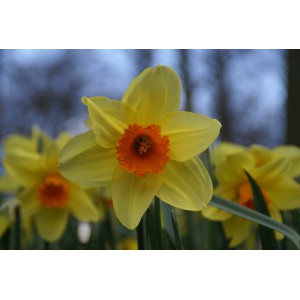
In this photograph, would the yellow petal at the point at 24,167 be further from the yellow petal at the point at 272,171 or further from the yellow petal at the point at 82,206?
the yellow petal at the point at 272,171

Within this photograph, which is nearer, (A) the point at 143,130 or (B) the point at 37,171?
(A) the point at 143,130

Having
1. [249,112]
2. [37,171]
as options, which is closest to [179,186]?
[37,171]

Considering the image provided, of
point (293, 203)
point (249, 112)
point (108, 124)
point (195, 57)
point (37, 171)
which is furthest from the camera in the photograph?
point (249, 112)

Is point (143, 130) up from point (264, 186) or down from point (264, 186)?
up

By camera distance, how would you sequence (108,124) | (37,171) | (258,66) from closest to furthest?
(108,124)
(37,171)
(258,66)

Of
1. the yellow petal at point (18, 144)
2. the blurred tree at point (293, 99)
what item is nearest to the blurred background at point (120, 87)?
the blurred tree at point (293, 99)
